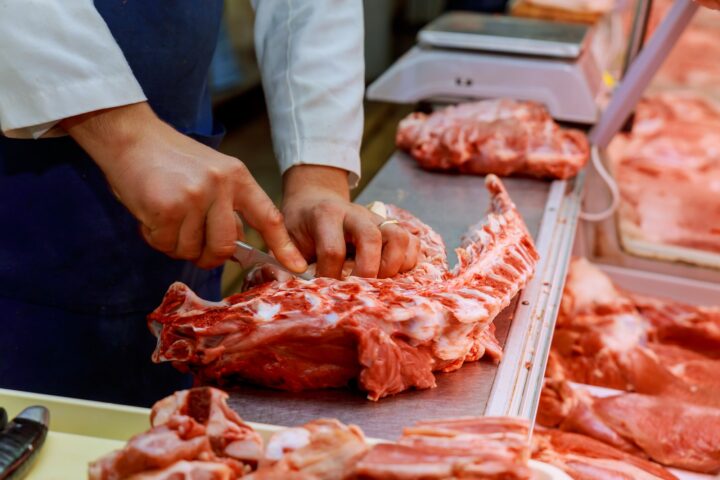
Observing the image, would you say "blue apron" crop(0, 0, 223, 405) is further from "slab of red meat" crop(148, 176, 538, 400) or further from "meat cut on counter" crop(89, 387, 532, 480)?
"meat cut on counter" crop(89, 387, 532, 480)

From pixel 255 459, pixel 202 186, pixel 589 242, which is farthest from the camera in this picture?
pixel 589 242

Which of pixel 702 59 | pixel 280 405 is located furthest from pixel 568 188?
pixel 702 59

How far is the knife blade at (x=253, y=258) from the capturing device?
1.64 meters

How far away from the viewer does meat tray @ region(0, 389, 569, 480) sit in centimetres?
123

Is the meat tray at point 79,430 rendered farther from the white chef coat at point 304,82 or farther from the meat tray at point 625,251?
the meat tray at point 625,251

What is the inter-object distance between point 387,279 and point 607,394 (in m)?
0.81

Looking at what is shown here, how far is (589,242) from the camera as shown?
2.94 m

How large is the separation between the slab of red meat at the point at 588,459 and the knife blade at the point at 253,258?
2.31 ft

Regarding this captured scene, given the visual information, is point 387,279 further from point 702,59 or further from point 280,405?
point 702,59

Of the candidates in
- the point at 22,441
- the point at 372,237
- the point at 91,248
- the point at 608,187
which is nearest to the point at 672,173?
the point at 608,187

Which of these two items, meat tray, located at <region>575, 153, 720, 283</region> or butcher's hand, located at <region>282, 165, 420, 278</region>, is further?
meat tray, located at <region>575, 153, 720, 283</region>

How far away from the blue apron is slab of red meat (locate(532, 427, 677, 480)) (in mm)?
1150

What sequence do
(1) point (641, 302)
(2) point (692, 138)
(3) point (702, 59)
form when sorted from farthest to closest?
(3) point (702, 59) → (2) point (692, 138) → (1) point (641, 302)

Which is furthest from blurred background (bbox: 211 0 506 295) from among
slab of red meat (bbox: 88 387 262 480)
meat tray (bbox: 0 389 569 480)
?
slab of red meat (bbox: 88 387 262 480)
